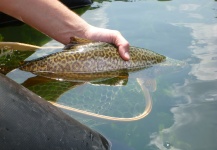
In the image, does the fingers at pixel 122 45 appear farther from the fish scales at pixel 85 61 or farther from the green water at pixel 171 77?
the green water at pixel 171 77

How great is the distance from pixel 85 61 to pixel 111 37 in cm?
31

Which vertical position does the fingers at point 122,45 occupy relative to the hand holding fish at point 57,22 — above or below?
below

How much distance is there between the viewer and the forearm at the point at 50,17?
3368 millimetres

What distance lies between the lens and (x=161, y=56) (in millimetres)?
3570

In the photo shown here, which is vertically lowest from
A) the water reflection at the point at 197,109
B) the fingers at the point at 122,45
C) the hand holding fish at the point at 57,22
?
the water reflection at the point at 197,109

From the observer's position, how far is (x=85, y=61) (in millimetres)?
3357

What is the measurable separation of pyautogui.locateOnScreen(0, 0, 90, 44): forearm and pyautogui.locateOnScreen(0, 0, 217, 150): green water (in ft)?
1.14

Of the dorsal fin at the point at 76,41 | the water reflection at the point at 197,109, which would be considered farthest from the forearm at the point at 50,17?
the water reflection at the point at 197,109

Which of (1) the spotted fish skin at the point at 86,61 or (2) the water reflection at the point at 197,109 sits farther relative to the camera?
(1) the spotted fish skin at the point at 86,61

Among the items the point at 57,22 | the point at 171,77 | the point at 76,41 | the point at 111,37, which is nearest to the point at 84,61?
the point at 76,41

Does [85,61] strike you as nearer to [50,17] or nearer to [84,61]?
[84,61]

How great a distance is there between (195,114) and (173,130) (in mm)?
278

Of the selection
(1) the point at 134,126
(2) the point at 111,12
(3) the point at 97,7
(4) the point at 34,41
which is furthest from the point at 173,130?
(3) the point at 97,7

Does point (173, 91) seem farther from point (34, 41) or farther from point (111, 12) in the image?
point (111, 12)
